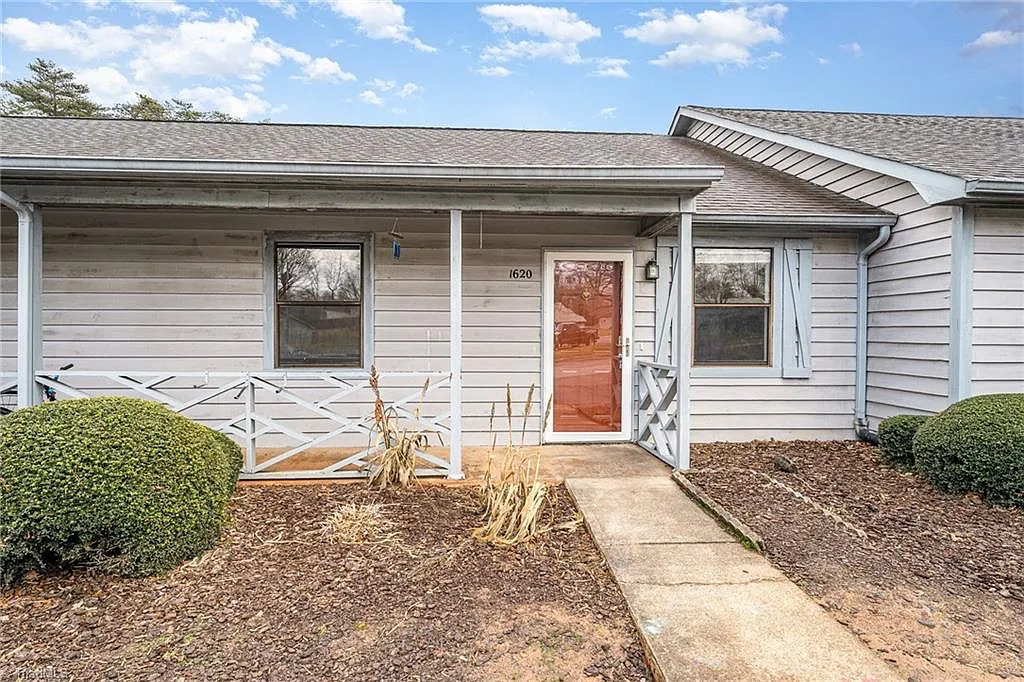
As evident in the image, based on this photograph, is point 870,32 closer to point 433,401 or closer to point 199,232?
point 433,401

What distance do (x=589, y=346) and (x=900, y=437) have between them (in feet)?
9.20

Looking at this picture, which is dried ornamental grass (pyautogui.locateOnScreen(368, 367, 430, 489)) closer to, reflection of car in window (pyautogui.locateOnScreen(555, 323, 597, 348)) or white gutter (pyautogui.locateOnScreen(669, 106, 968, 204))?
reflection of car in window (pyautogui.locateOnScreen(555, 323, 597, 348))

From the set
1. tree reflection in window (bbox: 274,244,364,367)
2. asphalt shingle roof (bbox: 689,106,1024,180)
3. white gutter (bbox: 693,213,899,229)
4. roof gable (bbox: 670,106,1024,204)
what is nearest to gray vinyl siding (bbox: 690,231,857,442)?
white gutter (bbox: 693,213,899,229)

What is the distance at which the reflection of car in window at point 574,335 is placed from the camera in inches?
225

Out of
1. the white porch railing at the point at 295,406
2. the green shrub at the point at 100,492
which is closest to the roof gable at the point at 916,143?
the white porch railing at the point at 295,406

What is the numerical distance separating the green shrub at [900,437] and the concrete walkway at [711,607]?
238 cm

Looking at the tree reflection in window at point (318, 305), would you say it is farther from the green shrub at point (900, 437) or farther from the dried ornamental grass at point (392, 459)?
the green shrub at point (900, 437)

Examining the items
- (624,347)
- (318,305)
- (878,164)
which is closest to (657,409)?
(624,347)

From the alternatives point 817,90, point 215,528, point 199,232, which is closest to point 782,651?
point 215,528

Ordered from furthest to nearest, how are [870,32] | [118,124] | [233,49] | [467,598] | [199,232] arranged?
[233,49] → [870,32] → [118,124] → [199,232] → [467,598]

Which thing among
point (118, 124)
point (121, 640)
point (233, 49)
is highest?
point (233, 49)

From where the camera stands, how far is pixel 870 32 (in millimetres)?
12227

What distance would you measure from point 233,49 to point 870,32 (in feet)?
54.2

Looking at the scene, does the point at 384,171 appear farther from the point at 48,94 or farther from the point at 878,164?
the point at 48,94
